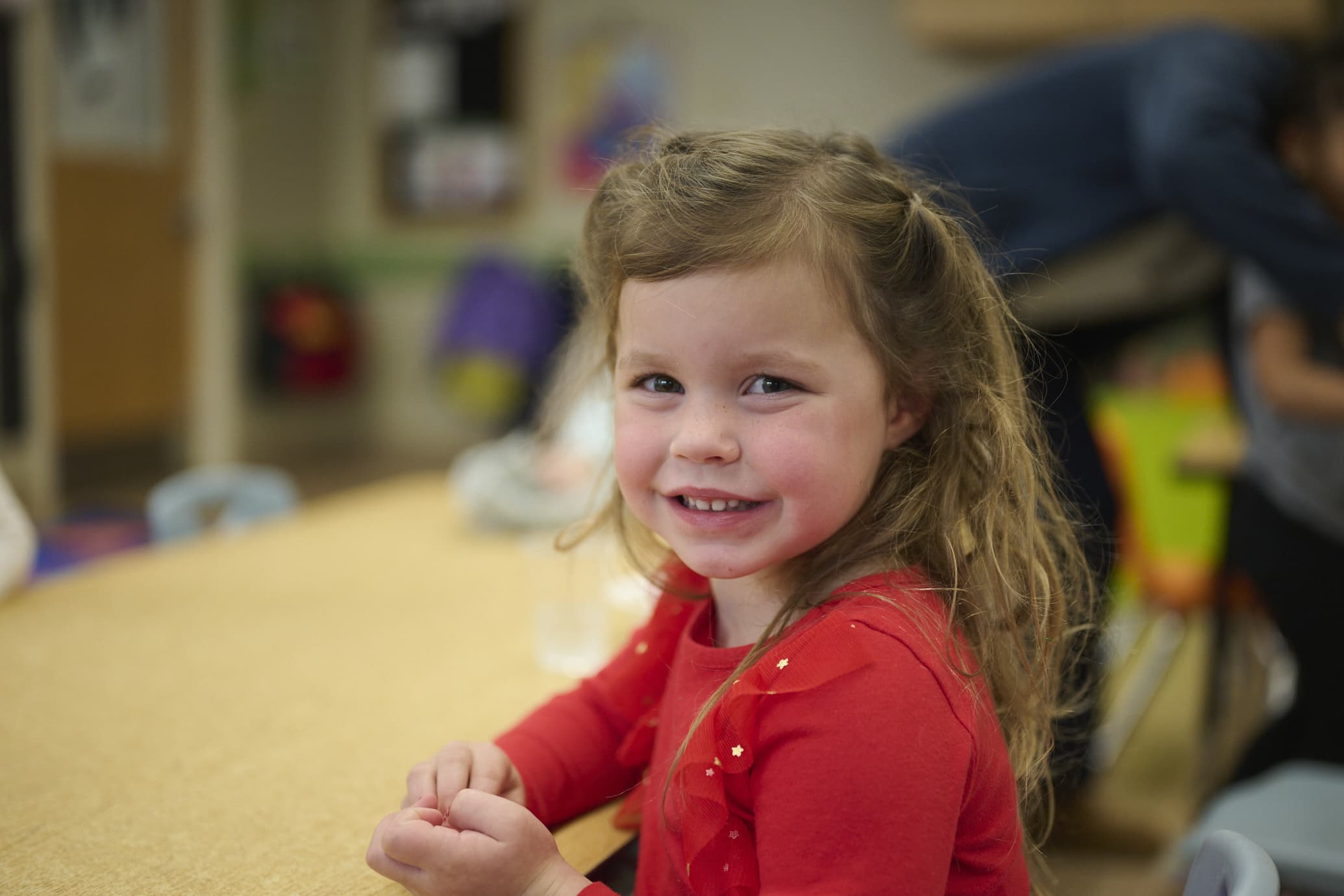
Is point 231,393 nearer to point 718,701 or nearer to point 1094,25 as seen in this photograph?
point 1094,25

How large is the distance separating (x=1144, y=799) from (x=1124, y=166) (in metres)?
1.29

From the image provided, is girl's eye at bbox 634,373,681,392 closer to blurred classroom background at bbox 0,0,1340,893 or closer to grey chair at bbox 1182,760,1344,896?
grey chair at bbox 1182,760,1344,896

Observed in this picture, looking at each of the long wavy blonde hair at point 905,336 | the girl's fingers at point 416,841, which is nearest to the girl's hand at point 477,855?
the girl's fingers at point 416,841

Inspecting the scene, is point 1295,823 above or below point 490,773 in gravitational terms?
below

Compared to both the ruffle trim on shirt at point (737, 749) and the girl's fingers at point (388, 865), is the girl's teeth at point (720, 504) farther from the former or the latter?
the girl's fingers at point (388, 865)

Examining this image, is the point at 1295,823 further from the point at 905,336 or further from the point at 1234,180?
the point at 905,336

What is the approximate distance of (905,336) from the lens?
2.36 feet

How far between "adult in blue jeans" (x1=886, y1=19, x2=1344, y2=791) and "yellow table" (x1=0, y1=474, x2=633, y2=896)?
0.65 meters

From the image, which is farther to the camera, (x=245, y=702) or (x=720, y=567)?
(x=245, y=702)

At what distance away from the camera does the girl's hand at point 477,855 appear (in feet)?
2.18

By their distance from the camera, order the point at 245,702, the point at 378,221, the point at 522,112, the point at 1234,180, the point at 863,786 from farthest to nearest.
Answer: the point at 378,221 < the point at 522,112 < the point at 1234,180 < the point at 245,702 < the point at 863,786

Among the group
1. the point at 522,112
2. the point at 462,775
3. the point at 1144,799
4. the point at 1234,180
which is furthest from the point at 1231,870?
the point at 522,112

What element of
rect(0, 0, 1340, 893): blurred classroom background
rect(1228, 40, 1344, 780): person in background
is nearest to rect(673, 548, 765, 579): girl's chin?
rect(1228, 40, 1344, 780): person in background

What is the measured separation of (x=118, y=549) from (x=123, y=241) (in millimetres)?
1448
